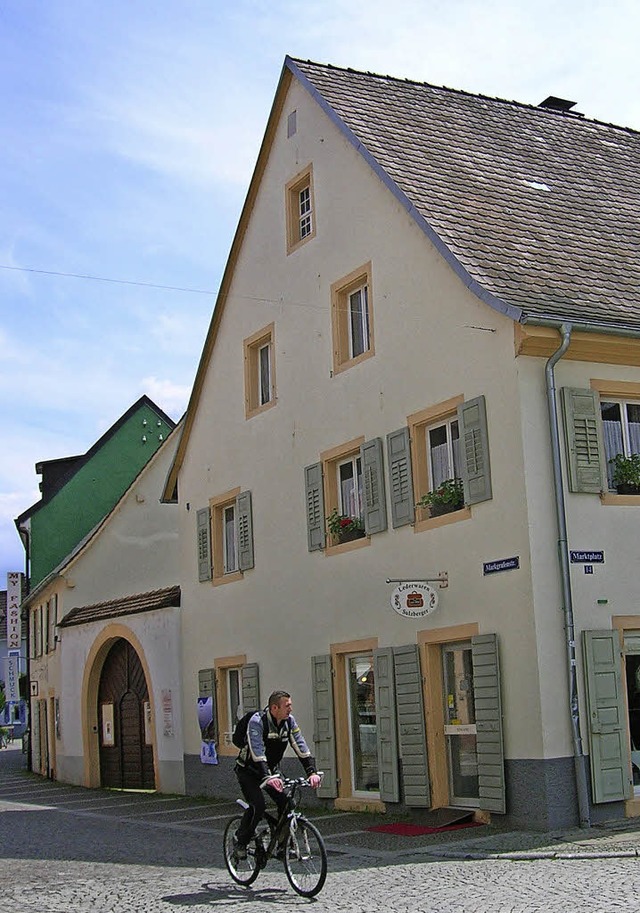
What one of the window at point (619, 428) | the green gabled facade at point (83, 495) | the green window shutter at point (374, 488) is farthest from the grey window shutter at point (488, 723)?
the green gabled facade at point (83, 495)

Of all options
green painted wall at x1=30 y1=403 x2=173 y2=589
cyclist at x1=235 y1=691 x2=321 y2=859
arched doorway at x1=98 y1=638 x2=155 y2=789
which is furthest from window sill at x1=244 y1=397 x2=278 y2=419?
green painted wall at x1=30 y1=403 x2=173 y2=589

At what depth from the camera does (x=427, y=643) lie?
53.3 feet

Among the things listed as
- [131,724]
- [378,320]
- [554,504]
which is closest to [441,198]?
[378,320]

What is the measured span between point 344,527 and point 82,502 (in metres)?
20.8

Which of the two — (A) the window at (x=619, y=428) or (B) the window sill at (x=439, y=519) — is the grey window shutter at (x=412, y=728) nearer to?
(B) the window sill at (x=439, y=519)

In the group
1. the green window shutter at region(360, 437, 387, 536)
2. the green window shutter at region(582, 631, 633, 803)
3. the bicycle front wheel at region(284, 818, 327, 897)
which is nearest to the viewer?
the bicycle front wheel at region(284, 818, 327, 897)

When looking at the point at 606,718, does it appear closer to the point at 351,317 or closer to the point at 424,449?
the point at 424,449

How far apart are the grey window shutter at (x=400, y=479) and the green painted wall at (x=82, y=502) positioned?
21238mm

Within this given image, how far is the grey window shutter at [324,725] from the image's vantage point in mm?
18188

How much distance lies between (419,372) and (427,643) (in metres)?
3.50

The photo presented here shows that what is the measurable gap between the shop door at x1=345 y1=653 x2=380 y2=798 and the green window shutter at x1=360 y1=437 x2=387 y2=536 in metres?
1.85

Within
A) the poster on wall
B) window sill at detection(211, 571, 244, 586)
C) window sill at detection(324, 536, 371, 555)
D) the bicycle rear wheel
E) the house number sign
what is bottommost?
the bicycle rear wheel

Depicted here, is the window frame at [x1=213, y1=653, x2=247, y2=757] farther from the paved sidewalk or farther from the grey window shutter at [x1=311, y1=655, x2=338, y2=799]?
the grey window shutter at [x1=311, y1=655, x2=338, y2=799]

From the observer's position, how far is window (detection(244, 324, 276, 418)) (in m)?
21.3
